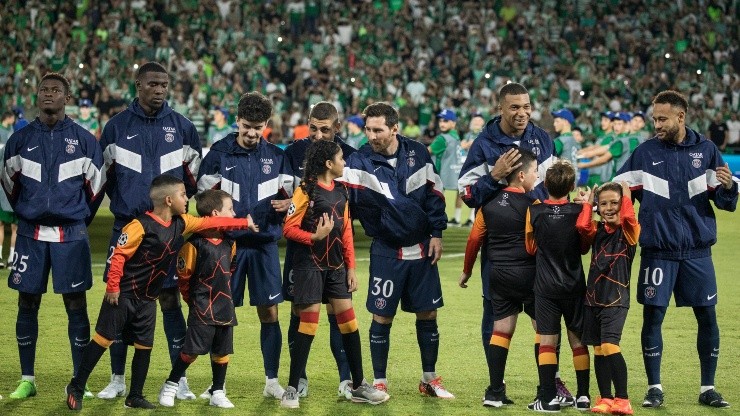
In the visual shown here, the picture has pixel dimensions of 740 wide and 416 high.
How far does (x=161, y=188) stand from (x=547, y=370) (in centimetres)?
276

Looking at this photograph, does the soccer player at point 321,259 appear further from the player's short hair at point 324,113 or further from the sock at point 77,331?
the sock at point 77,331

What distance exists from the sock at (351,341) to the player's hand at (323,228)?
1.87 ft

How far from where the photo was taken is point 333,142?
8047 millimetres

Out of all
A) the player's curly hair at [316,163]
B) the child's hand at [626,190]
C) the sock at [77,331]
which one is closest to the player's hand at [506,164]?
the child's hand at [626,190]

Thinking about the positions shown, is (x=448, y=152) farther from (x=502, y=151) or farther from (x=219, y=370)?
(x=219, y=370)

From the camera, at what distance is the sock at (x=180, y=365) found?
7.73 metres

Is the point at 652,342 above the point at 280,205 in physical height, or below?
below

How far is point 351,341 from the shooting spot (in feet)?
26.2

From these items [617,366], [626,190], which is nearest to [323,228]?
[626,190]

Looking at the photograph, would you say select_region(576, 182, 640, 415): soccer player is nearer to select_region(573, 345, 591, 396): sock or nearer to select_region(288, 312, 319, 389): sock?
select_region(573, 345, 591, 396): sock

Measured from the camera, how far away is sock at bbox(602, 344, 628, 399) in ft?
24.8

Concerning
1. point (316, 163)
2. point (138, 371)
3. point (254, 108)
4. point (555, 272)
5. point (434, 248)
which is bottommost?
point (138, 371)

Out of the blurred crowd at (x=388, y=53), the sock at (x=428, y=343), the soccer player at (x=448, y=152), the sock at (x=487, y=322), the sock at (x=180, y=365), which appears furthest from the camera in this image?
the blurred crowd at (x=388, y=53)

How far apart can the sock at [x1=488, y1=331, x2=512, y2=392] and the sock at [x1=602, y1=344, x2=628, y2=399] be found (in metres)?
0.65
